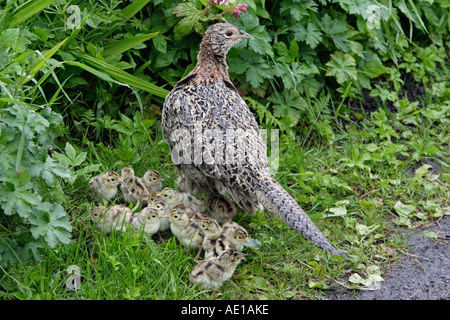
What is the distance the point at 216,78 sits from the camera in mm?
4660

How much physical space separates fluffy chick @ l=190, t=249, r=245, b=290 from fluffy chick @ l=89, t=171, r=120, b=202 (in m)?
1.10

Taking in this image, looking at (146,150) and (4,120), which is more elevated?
(4,120)

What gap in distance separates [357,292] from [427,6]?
4.10m

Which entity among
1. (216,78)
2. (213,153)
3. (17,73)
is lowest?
(213,153)

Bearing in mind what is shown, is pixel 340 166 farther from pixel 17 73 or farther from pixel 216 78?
pixel 17 73

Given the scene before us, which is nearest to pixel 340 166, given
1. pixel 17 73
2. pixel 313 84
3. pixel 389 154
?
pixel 389 154

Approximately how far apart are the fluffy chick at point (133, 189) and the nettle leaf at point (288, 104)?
1.71 metres

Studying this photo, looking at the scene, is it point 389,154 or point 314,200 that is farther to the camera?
point 389,154

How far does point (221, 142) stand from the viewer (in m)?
4.21

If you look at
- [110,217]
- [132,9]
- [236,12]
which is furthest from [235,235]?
[132,9]

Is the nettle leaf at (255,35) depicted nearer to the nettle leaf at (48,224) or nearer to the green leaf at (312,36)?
the green leaf at (312,36)

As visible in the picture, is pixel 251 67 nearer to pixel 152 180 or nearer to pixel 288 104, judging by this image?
pixel 288 104

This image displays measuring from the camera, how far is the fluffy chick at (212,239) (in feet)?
12.7

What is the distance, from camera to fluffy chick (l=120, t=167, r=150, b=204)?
14.6ft
